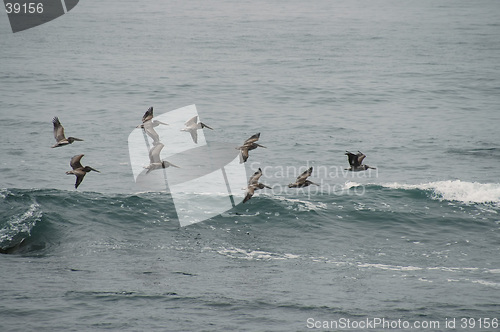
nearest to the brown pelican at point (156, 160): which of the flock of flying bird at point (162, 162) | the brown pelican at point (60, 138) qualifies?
the flock of flying bird at point (162, 162)

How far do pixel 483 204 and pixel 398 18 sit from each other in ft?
262

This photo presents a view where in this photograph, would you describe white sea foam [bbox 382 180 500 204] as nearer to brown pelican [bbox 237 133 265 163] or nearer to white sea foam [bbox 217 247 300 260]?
white sea foam [bbox 217 247 300 260]

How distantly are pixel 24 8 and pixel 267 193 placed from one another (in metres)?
93.5

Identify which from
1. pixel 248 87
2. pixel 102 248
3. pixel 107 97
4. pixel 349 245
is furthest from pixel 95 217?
pixel 248 87

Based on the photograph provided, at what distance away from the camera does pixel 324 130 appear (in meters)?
50.1

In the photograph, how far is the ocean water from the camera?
24484mm

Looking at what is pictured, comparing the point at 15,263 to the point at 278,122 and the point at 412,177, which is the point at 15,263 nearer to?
the point at 412,177
